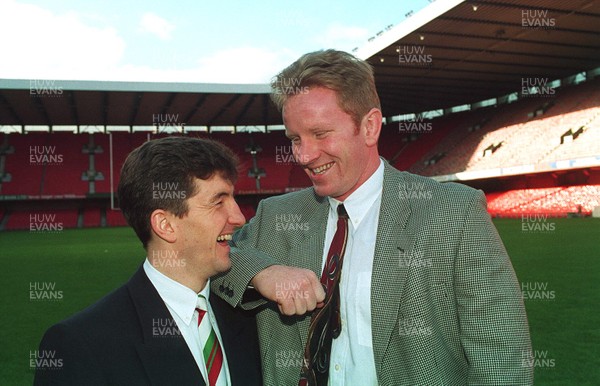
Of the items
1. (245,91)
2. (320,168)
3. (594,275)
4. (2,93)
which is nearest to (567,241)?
(594,275)

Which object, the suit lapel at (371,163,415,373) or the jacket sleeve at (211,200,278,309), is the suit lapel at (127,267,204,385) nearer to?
the jacket sleeve at (211,200,278,309)

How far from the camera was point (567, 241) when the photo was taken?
16625 millimetres

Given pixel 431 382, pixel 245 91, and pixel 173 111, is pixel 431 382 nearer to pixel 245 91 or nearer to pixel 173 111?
pixel 245 91

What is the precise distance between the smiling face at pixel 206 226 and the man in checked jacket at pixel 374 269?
148 mm

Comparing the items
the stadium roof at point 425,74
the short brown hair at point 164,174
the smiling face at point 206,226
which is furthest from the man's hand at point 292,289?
the stadium roof at point 425,74

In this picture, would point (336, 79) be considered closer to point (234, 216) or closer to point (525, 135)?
point (234, 216)

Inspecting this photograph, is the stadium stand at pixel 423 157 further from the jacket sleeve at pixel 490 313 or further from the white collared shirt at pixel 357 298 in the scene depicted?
the jacket sleeve at pixel 490 313

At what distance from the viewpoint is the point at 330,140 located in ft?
8.41

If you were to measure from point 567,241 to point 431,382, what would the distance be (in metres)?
16.2

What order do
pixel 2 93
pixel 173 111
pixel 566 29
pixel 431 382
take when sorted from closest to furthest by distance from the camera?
pixel 431 382 → pixel 566 29 → pixel 2 93 → pixel 173 111

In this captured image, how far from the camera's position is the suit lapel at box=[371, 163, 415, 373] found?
7.51 ft

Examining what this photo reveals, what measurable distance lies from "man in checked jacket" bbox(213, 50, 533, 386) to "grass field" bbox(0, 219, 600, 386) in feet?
11.0

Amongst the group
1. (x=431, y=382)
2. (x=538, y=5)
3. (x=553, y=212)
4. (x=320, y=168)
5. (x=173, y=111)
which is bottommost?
(x=431, y=382)

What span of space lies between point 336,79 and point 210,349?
4.22 ft
